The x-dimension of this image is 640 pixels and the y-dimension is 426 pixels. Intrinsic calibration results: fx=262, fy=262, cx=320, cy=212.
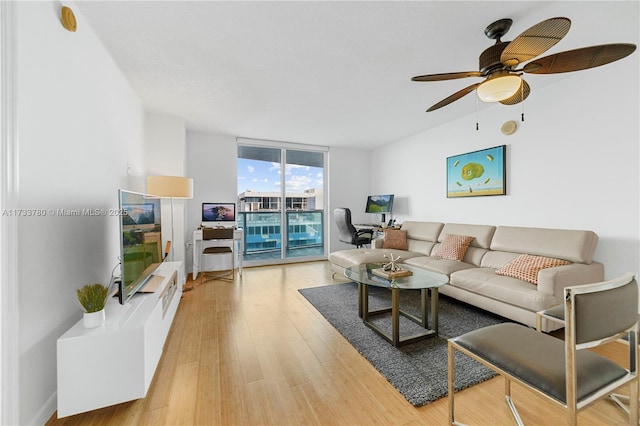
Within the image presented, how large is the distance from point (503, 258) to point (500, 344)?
7.13 feet

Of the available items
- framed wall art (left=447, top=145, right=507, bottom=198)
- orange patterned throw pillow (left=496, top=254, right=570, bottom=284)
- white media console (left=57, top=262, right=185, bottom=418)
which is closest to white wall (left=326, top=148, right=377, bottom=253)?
framed wall art (left=447, top=145, right=507, bottom=198)

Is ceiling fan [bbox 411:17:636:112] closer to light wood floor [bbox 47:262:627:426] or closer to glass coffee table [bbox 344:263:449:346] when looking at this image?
glass coffee table [bbox 344:263:449:346]

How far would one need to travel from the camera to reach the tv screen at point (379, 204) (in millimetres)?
5131

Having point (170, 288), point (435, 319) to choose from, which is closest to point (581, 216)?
point (435, 319)

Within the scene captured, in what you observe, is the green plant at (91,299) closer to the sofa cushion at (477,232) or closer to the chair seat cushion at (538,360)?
the chair seat cushion at (538,360)

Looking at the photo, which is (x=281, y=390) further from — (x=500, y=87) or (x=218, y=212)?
(x=218, y=212)

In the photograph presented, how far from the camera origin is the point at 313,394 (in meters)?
1.58

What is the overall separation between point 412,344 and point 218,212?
12.3 ft

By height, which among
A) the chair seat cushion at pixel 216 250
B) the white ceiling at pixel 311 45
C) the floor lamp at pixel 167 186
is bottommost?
the chair seat cushion at pixel 216 250

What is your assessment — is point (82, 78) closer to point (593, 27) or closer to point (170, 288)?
point (170, 288)

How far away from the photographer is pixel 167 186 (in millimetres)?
3186

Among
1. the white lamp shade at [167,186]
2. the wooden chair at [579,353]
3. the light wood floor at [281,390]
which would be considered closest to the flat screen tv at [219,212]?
the white lamp shade at [167,186]

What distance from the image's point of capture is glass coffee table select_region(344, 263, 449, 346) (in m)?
2.14

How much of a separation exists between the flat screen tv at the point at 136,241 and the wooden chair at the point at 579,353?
6.85 feet
